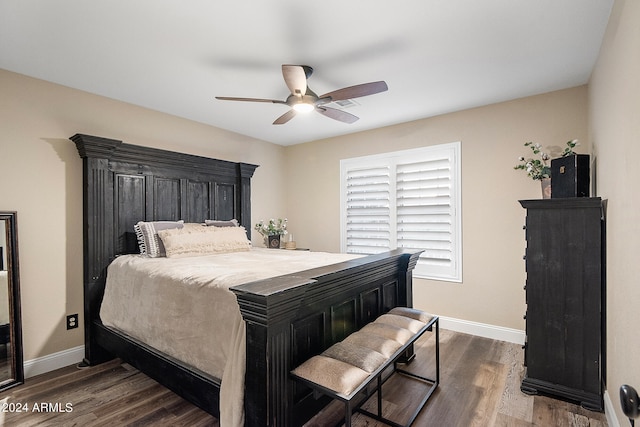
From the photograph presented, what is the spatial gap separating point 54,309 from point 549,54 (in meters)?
4.65

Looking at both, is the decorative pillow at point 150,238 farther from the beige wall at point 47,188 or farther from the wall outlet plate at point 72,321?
the wall outlet plate at point 72,321

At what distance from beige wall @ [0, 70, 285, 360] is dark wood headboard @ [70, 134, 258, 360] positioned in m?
0.12

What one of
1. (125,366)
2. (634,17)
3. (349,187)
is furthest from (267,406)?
(349,187)

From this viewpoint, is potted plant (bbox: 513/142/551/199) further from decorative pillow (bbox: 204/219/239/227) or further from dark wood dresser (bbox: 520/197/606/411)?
decorative pillow (bbox: 204/219/239/227)

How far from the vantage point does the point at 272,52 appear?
2.37 meters

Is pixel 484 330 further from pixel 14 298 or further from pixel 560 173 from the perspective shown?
pixel 14 298

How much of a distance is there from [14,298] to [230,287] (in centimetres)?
222

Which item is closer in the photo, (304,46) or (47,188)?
(304,46)

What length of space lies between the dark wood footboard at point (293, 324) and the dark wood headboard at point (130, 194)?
7.42ft

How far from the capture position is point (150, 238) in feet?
10.1

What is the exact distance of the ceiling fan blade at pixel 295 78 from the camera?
2098 millimetres

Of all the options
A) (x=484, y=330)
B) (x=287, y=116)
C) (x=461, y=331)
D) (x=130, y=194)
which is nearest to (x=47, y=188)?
(x=130, y=194)

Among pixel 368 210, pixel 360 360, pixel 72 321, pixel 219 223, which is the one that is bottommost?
pixel 72 321

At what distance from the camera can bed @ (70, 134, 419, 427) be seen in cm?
156
